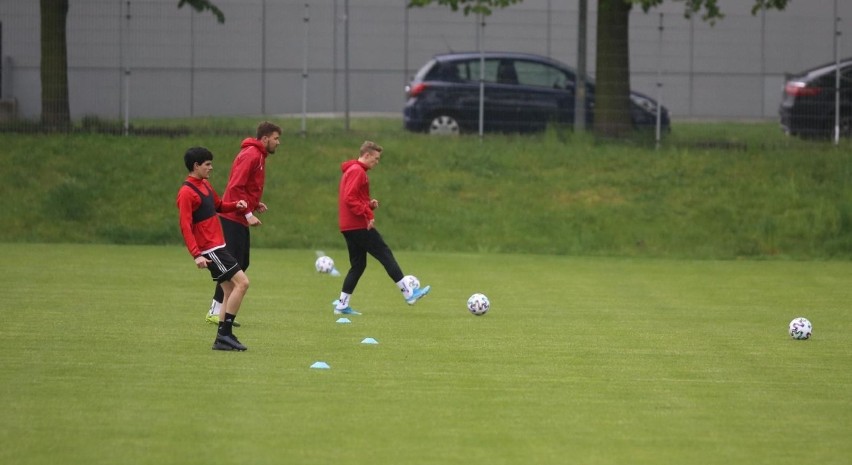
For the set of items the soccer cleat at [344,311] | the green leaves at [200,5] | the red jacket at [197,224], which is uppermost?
the green leaves at [200,5]

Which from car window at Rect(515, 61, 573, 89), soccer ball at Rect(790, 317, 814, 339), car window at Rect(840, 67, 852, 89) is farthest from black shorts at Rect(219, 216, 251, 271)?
car window at Rect(840, 67, 852, 89)

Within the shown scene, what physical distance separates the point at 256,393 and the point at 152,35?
2056cm

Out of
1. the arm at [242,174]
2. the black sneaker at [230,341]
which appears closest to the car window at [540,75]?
the arm at [242,174]

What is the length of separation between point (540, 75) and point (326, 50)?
274 inches

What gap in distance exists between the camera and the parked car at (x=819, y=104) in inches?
1078

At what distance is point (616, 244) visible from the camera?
2294 cm

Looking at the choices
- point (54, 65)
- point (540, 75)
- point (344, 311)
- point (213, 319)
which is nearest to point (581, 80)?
point (540, 75)

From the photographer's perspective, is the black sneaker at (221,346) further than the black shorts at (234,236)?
No

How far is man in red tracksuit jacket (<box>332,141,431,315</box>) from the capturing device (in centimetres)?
1367

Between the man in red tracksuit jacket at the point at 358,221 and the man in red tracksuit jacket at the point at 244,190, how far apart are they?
3.37 ft

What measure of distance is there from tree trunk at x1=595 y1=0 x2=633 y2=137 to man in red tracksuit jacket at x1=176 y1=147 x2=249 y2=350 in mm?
16765

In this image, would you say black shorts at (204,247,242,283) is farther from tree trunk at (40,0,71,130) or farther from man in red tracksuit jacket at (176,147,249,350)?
tree trunk at (40,0,71,130)

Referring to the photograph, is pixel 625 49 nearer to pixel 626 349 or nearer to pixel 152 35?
pixel 152 35

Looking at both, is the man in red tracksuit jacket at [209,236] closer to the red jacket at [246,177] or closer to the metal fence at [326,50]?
the red jacket at [246,177]
